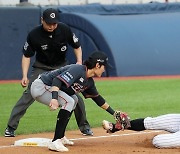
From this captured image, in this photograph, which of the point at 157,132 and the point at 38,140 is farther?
the point at 157,132

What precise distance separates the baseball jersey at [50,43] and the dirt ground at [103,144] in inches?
45.1

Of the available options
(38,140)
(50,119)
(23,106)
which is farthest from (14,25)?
(38,140)

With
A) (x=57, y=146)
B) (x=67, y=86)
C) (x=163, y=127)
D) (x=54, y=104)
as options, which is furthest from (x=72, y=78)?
(x=163, y=127)

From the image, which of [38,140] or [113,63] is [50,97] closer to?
[38,140]

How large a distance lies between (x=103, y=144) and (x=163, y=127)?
0.85 metres

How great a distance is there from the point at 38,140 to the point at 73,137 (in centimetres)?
114

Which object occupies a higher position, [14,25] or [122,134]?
[122,134]

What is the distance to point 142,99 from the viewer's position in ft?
53.1

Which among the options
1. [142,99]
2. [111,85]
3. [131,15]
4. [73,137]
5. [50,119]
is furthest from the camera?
[131,15]

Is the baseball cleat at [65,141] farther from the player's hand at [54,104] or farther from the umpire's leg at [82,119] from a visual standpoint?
the umpire's leg at [82,119]

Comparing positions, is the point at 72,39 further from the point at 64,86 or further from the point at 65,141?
the point at 65,141

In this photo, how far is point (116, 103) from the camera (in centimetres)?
1529

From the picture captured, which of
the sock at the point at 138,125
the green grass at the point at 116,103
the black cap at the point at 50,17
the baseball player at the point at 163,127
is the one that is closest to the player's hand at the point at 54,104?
the baseball player at the point at 163,127

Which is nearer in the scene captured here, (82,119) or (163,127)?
(163,127)
